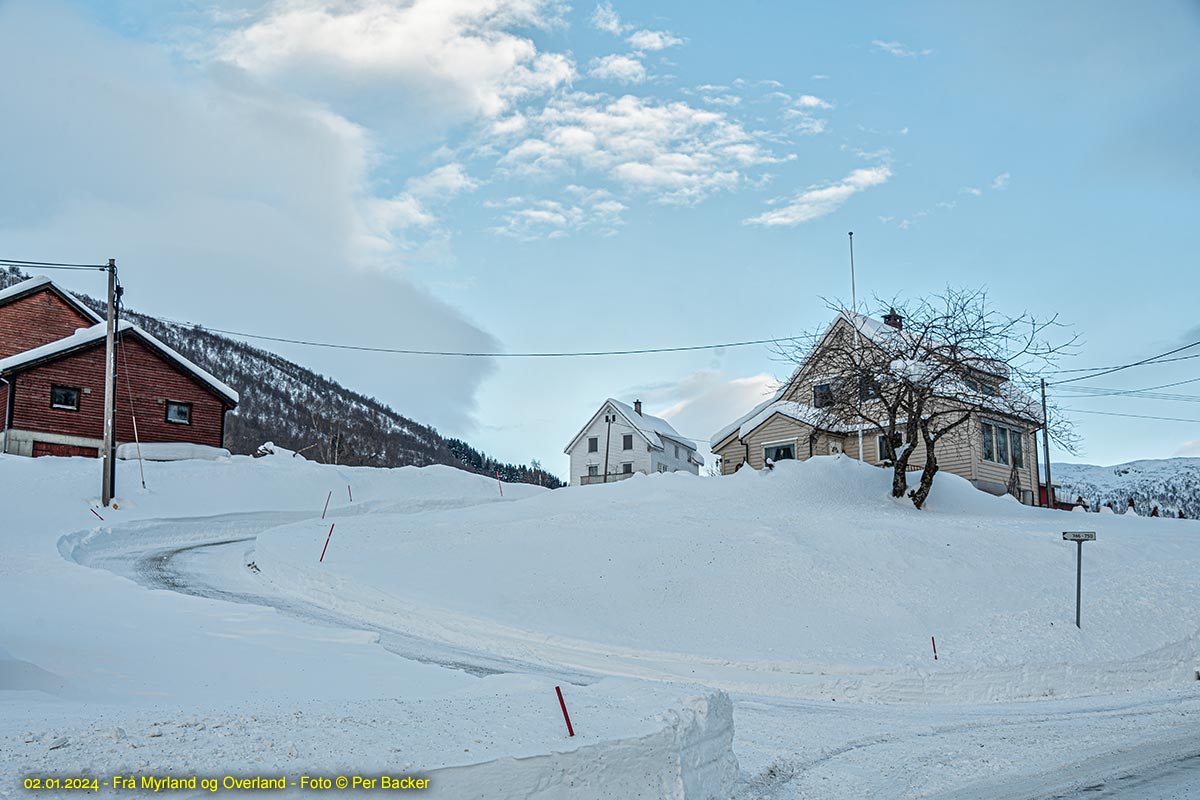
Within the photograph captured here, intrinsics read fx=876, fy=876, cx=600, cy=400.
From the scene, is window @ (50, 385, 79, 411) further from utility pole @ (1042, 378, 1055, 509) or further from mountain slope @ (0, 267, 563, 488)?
mountain slope @ (0, 267, 563, 488)

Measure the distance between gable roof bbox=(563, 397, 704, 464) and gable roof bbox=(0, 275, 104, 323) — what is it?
33.1m

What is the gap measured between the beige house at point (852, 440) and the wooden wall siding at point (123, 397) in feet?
80.0

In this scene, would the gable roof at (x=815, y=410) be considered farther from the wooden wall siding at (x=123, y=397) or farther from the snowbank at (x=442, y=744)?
the wooden wall siding at (x=123, y=397)

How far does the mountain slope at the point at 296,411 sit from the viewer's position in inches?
4882

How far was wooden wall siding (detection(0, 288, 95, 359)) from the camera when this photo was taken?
41.8 metres

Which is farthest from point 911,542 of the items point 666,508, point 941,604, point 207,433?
point 207,433

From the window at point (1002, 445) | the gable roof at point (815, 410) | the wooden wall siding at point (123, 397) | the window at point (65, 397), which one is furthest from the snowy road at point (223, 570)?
the window at point (1002, 445)

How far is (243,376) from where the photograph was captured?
160500 millimetres

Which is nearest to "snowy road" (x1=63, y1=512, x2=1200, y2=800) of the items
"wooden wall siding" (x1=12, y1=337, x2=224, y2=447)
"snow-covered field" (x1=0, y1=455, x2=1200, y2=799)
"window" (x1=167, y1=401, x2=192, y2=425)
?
"snow-covered field" (x1=0, y1=455, x2=1200, y2=799)

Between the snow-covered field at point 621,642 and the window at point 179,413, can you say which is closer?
the snow-covered field at point 621,642

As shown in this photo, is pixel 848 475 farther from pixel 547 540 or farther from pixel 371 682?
pixel 371 682

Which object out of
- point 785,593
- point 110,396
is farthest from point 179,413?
point 785,593

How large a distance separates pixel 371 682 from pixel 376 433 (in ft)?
458

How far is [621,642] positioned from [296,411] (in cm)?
14776
